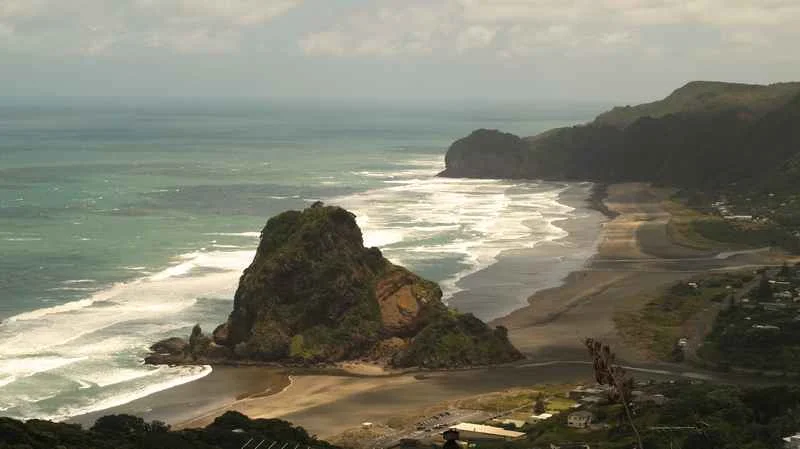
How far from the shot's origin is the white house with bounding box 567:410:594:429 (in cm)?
5304

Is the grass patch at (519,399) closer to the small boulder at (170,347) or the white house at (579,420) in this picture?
the white house at (579,420)

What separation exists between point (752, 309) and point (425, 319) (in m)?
22.3

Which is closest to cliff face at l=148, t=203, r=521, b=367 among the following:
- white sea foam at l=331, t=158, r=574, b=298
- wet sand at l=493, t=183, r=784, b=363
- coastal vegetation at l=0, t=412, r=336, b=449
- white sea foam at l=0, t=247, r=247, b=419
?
white sea foam at l=0, t=247, r=247, b=419

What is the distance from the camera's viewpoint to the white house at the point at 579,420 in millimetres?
53041

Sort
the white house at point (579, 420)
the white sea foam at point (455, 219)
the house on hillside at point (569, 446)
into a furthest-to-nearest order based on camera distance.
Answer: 1. the white sea foam at point (455, 219)
2. the white house at point (579, 420)
3. the house on hillside at point (569, 446)

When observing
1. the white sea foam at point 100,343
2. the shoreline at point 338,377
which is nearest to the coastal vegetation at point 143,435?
the shoreline at point 338,377

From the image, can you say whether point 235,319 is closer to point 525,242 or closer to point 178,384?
point 178,384

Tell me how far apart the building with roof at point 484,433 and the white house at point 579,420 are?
7.36 ft

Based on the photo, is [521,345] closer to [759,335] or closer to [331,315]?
[331,315]

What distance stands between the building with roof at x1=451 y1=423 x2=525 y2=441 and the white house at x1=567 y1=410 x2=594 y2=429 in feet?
7.36

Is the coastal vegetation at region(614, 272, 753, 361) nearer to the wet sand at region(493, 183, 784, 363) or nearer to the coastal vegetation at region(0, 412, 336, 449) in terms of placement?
the wet sand at region(493, 183, 784, 363)

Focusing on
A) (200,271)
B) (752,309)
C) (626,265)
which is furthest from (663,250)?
(200,271)

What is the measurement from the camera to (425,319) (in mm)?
75312

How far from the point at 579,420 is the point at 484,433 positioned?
4550 mm
